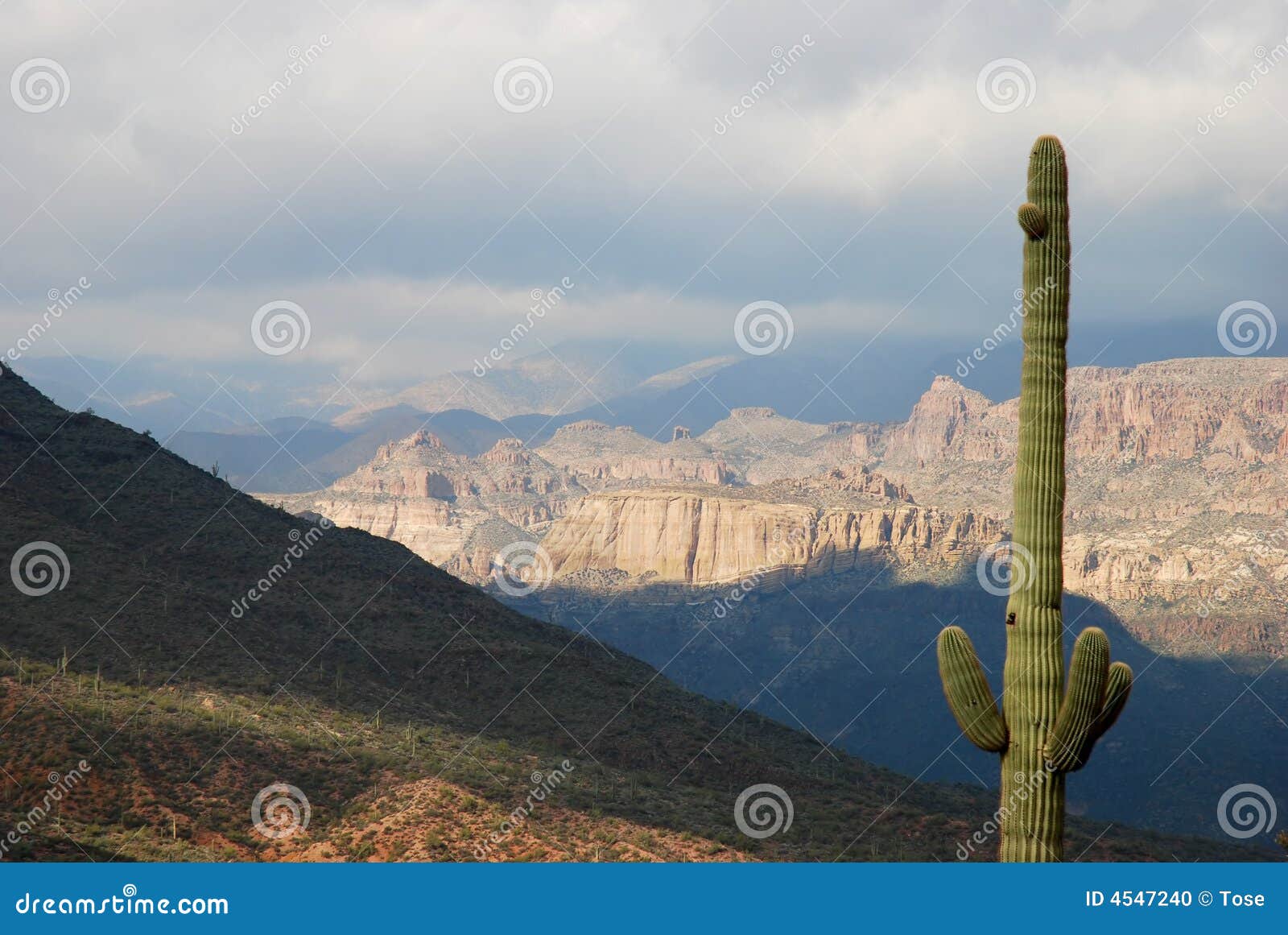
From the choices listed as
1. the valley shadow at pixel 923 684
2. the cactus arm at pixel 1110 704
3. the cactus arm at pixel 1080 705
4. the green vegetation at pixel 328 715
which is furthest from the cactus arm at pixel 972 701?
the valley shadow at pixel 923 684

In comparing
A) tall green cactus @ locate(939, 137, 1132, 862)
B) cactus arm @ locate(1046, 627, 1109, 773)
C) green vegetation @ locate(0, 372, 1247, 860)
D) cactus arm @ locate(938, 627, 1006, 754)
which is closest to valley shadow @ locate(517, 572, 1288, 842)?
green vegetation @ locate(0, 372, 1247, 860)

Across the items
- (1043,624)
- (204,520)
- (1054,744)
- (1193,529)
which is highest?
(1193,529)

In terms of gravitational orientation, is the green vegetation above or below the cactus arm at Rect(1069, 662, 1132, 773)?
above

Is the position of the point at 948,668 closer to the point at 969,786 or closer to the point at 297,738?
the point at 297,738

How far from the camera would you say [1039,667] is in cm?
1502

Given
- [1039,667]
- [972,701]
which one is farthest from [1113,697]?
[972,701]

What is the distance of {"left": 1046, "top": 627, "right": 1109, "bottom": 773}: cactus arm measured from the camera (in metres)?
14.5

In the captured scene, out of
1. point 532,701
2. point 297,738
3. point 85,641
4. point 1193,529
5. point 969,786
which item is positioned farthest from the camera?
point 1193,529

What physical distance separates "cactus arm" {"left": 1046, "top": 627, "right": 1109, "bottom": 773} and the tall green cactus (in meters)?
0.01

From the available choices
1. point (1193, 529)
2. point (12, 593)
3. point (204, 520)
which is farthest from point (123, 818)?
point (1193, 529)

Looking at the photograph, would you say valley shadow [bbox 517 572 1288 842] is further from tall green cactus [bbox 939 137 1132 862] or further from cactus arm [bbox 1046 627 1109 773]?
cactus arm [bbox 1046 627 1109 773]

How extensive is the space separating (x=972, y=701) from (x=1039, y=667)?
94cm

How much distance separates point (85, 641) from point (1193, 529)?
172 m

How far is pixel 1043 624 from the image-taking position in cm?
1496
